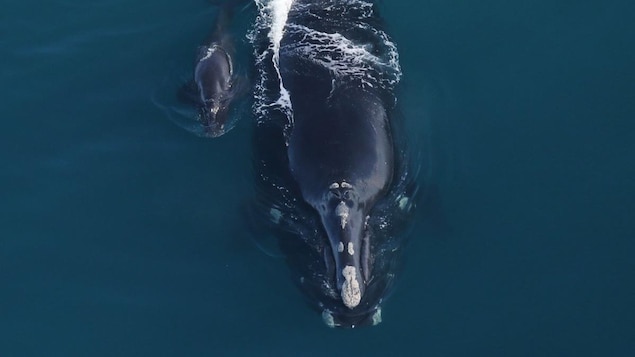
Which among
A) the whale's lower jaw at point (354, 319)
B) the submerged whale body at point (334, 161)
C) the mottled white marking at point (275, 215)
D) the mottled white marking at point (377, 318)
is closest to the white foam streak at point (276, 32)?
the submerged whale body at point (334, 161)

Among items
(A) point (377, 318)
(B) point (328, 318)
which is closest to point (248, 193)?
(B) point (328, 318)

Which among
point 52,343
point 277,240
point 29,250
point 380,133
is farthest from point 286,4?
point 52,343

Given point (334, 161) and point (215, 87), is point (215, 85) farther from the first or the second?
point (334, 161)

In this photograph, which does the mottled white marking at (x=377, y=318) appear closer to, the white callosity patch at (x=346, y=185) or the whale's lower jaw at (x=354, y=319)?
the whale's lower jaw at (x=354, y=319)

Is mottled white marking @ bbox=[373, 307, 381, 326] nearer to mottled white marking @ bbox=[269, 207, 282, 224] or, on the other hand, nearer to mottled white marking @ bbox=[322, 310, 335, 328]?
mottled white marking @ bbox=[322, 310, 335, 328]

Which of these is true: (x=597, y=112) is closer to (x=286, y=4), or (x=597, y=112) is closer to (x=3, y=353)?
(x=286, y=4)
